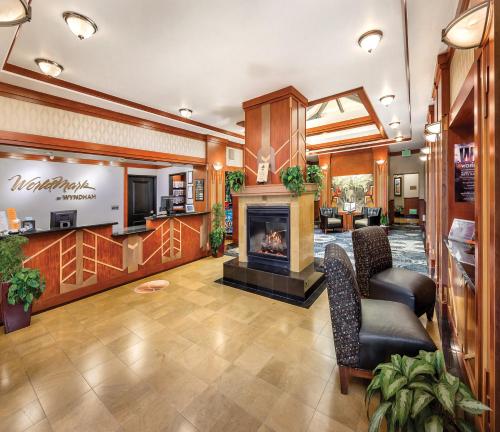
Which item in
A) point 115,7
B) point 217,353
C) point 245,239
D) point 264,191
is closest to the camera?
point 115,7

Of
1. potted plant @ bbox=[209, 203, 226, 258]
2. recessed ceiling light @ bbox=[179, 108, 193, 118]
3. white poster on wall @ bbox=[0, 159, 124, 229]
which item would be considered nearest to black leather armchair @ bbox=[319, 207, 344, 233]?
potted plant @ bbox=[209, 203, 226, 258]

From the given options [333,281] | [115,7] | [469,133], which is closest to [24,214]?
[115,7]

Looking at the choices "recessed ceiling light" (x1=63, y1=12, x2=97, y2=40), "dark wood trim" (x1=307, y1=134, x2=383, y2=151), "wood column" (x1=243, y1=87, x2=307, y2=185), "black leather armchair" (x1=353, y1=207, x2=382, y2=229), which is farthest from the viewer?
"black leather armchair" (x1=353, y1=207, x2=382, y2=229)

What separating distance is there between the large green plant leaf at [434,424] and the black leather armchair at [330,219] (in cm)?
819

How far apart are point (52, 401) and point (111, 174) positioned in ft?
23.9

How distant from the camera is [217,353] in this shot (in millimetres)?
2320

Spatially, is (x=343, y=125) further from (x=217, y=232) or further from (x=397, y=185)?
(x=397, y=185)

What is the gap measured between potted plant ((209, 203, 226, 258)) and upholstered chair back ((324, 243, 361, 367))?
13.4 ft

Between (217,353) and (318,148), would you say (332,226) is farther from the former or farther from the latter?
(217,353)

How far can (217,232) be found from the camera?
5695 millimetres

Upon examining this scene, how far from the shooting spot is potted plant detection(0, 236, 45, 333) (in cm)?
269

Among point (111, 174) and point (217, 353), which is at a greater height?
point (111, 174)

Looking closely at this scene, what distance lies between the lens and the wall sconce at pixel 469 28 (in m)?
1.20

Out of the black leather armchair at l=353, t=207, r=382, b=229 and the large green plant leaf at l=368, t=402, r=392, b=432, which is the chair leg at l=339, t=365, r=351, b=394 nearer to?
the large green plant leaf at l=368, t=402, r=392, b=432
